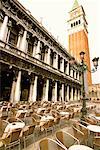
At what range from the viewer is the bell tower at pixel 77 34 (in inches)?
2051

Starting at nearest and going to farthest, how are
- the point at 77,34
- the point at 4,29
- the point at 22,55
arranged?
the point at 4,29 → the point at 22,55 → the point at 77,34

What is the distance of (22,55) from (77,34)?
46.8m

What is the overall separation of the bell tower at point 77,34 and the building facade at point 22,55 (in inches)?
1206

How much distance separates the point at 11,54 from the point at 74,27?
54008 millimetres

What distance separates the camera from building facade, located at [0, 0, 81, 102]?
13336 millimetres

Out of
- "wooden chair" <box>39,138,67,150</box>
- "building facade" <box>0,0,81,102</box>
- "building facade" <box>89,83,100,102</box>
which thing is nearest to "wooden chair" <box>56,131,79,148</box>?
"wooden chair" <box>39,138,67,150</box>

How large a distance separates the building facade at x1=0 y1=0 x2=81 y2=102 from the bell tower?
30.6m

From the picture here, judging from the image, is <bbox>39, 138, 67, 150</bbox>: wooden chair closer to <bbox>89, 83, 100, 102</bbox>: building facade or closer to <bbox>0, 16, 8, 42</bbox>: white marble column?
<bbox>0, 16, 8, 42</bbox>: white marble column

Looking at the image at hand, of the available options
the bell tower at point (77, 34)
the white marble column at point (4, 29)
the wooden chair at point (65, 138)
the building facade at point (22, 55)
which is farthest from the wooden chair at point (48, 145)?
the bell tower at point (77, 34)

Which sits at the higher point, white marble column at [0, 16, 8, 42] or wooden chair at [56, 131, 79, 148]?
white marble column at [0, 16, 8, 42]

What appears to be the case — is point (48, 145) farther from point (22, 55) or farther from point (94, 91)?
point (94, 91)

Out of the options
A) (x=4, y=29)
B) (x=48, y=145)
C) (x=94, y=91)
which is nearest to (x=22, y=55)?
(x=4, y=29)

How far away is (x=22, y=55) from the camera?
568 inches

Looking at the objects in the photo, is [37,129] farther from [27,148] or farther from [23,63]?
[23,63]
